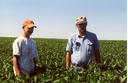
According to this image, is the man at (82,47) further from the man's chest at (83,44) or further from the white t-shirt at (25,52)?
the white t-shirt at (25,52)

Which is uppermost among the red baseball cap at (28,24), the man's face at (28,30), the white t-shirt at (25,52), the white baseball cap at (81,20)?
the white baseball cap at (81,20)

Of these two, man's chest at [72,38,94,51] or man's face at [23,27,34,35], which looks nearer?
man's face at [23,27,34,35]

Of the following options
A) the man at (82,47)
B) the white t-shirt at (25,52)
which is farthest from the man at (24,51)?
the man at (82,47)

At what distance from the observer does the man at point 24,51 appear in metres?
3.96

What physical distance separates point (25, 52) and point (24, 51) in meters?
0.04

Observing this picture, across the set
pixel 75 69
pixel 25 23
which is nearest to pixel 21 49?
pixel 25 23

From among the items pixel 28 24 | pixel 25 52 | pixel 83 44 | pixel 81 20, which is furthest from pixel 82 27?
pixel 25 52

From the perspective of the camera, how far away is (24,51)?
4.04 metres

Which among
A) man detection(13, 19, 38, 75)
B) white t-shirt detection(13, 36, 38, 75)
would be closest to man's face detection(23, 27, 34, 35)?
man detection(13, 19, 38, 75)

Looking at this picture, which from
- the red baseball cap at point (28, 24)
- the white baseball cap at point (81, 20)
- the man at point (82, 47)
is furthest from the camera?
the man at point (82, 47)

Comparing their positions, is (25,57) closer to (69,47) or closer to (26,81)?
(26,81)

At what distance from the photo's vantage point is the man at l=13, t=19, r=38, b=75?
13.0ft

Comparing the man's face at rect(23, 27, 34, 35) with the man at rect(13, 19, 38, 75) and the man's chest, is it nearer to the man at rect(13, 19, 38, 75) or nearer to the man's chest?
the man at rect(13, 19, 38, 75)

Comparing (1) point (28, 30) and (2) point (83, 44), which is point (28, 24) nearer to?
(1) point (28, 30)
